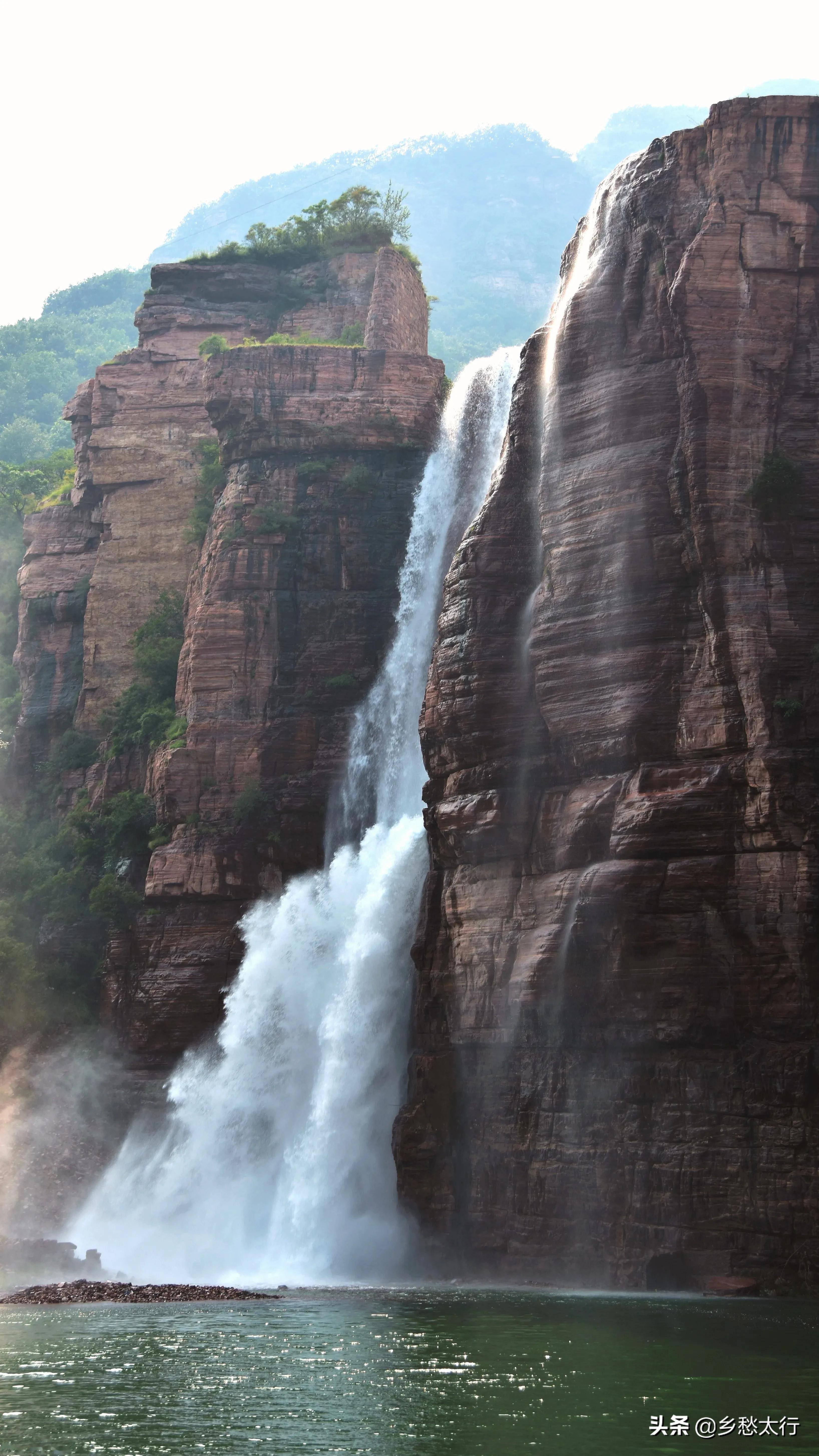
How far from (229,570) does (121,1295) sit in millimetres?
26635

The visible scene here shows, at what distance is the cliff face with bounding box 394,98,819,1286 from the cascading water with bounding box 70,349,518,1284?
2.24 metres

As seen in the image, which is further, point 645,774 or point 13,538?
point 13,538

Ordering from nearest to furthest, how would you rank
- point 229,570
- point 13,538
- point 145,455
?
point 229,570, point 145,455, point 13,538

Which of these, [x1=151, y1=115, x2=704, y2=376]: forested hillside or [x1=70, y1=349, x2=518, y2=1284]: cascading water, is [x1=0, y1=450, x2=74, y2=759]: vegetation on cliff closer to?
[x1=70, y1=349, x2=518, y2=1284]: cascading water

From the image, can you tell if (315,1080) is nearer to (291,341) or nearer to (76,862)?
(76,862)

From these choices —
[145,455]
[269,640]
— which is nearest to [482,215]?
[145,455]

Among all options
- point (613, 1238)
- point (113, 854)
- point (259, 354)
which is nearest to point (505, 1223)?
point (613, 1238)

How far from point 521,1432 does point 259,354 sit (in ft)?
142

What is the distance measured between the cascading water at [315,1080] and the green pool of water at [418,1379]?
9.11 metres

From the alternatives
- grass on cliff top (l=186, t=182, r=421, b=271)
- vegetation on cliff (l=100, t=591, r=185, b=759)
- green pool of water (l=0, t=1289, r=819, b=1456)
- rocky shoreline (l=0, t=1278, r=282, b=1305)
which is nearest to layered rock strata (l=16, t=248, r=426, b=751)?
grass on cliff top (l=186, t=182, r=421, b=271)

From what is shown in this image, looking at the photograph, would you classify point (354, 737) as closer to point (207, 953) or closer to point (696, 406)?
point (207, 953)

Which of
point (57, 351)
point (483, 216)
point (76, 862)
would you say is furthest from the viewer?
point (483, 216)

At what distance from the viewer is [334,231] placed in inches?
2552

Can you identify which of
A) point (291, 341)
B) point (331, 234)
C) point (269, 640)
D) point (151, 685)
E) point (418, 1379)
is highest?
point (331, 234)
